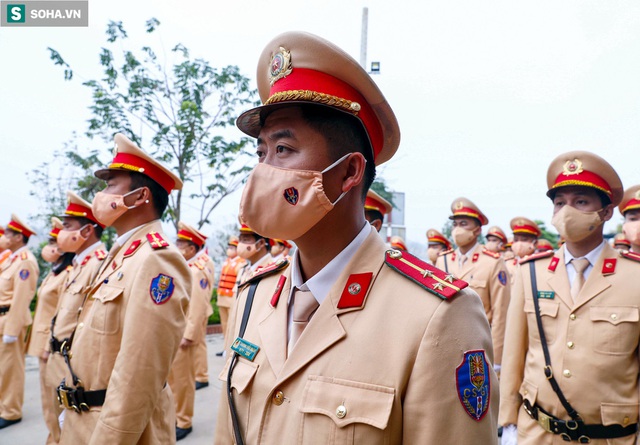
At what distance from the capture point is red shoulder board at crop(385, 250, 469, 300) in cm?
139

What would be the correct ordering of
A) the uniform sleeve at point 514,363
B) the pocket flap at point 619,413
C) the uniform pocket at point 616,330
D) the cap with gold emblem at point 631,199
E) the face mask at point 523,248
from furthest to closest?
the face mask at point 523,248 < the cap with gold emblem at point 631,199 < the uniform sleeve at point 514,363 < the uniform pocket at point 616,330 < the pocket flap at point 619,413

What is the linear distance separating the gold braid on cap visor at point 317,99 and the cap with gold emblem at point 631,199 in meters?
4.47

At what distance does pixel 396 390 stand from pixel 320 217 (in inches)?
23.9

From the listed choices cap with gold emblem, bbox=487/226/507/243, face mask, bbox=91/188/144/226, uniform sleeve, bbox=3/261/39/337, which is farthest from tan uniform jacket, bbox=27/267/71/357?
cap with gold emblem, bbox=487/226/507/243

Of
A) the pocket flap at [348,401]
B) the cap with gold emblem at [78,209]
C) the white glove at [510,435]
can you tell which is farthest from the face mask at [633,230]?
the cap with gold emblem at [78,209]

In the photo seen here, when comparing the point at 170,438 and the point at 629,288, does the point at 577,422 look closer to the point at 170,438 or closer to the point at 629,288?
the point at 629,288

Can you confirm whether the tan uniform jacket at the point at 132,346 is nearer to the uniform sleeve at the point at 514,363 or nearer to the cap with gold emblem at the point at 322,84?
the cap with gold emblem at the point at 322,84

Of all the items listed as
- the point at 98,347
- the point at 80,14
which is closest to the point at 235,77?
the point at 80,14

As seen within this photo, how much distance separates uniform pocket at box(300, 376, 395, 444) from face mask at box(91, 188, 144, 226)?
2.37m

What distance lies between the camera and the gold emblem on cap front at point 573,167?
312 centimetres

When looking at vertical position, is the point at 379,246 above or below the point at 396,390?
above

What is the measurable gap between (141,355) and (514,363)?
2.50 meters

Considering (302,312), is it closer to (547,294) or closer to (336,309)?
(336,309)

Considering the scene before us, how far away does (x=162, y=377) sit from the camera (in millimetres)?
2732
